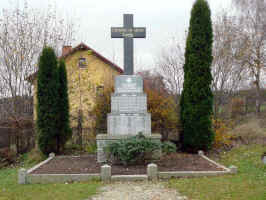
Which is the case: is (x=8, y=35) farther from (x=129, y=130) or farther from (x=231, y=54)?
(x=231, y=54)

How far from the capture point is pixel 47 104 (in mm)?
11094

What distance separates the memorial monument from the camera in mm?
9102

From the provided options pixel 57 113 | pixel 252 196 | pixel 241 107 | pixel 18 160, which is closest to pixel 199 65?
pixel 57 113

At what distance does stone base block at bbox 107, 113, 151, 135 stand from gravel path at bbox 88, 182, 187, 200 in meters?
2.96

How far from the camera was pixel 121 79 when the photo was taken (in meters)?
9.90

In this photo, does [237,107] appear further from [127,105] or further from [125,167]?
[125,167]

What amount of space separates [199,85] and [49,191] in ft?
23.3

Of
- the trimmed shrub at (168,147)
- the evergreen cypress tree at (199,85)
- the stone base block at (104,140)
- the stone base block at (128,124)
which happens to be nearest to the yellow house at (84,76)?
the stone base block at (128,124)

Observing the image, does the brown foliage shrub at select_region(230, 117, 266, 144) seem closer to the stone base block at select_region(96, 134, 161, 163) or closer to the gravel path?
the stone base block at select_region(96, 134, 161, 163)

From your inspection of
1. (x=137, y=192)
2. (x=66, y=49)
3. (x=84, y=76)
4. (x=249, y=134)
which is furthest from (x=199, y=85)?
(x=66, y=49)

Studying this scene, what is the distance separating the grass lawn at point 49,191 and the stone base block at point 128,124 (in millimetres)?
3022

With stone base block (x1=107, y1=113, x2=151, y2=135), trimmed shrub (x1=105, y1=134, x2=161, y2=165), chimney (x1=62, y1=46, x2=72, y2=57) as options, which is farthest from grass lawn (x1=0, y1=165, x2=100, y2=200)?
chimney (x1=62, y1=46, x2=72, y2=57)

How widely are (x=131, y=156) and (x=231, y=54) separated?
32.2ft

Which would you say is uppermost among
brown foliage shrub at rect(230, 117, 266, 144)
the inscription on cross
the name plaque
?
the inscription on cross
